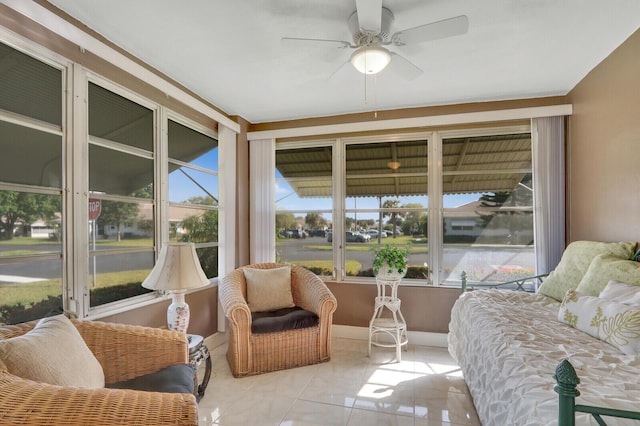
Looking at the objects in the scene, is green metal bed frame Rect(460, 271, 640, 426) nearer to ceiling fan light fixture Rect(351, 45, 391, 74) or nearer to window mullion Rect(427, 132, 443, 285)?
ceiling fan light fixture Rect(351, 45, 391, 74)

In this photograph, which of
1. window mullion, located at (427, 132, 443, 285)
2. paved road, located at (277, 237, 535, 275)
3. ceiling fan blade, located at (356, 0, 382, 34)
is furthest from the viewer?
window mullion, located at (427, 132, 443, 285)

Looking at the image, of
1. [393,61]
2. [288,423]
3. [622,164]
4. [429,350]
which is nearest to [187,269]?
[288,423]

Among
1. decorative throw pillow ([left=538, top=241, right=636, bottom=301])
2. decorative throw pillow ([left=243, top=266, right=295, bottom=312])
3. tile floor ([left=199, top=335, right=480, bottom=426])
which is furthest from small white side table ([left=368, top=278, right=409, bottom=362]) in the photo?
decorative throw pillow ([left=538, top=241, right=636, bottom=301])

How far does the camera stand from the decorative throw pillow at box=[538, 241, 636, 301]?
233cm

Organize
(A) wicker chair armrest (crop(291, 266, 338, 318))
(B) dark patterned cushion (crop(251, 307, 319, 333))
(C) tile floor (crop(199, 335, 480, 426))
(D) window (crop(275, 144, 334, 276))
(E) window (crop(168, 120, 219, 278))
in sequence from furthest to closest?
1. (D) window (crop(275, 144, 334, 276))
2. (E) window (crop(168, 120, 219, 278))
3. (A) wicker chair armrest (crop(291, 266, 338, 318))
4. (B) dark patterned cushion (crop(251, 307, 319, 333))
5. (C) tile floor (crop(199, 335, 480, 426))

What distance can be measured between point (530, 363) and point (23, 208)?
9.32 ft

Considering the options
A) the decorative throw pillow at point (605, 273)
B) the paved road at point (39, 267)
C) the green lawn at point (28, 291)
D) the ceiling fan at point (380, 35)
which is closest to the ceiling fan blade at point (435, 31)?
the ceiling fan at point (380, 35)

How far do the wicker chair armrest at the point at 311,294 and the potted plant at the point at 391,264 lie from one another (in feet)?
1.88

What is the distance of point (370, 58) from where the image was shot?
83.8 inches

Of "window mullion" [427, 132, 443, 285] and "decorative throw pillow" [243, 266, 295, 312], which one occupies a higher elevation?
"window mullion" [427, 132, 443, 285]

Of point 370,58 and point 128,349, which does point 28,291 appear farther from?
point 370,58

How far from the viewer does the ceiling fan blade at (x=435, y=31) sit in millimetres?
1762

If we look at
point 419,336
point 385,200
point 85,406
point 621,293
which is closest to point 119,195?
point 85,406

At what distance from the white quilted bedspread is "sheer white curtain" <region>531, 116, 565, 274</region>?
0.87 metres
